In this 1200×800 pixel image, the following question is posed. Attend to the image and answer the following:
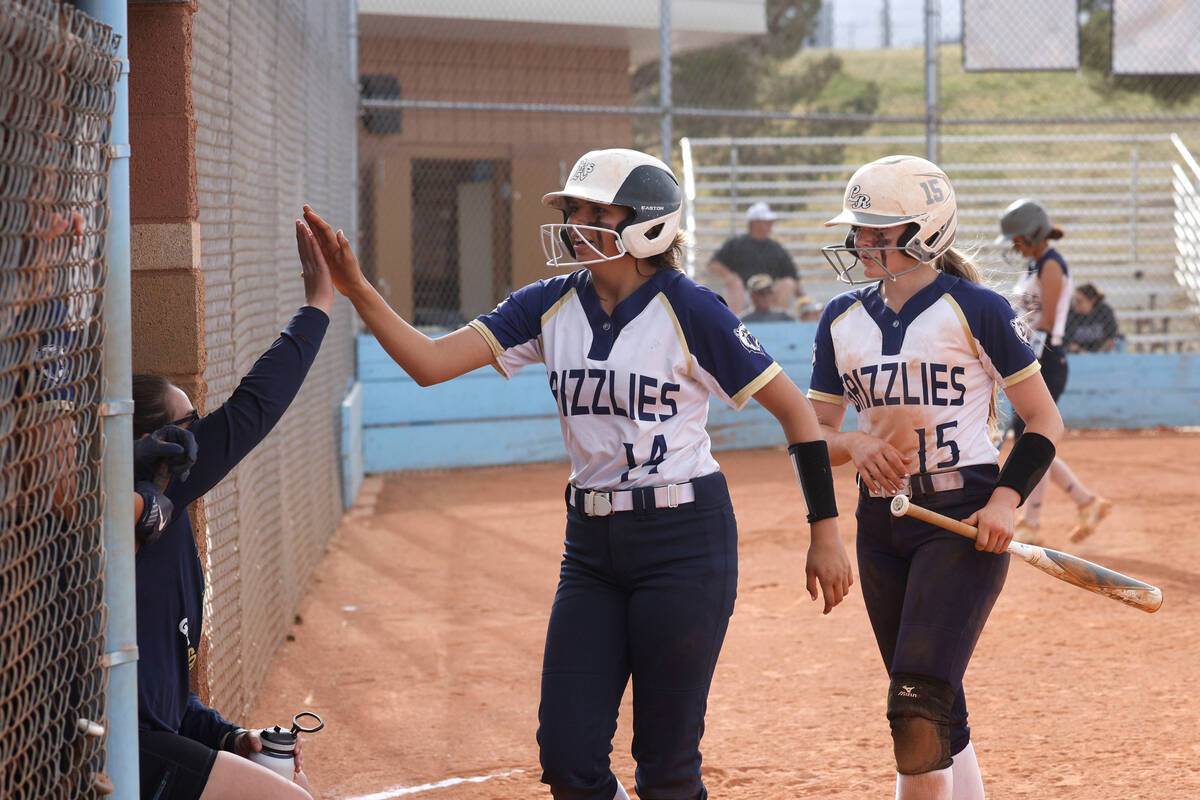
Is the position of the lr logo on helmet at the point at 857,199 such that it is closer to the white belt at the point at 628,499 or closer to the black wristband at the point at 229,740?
the white belt at the point at 628,499

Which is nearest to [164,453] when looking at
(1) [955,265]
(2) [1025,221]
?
(1) [955,265]

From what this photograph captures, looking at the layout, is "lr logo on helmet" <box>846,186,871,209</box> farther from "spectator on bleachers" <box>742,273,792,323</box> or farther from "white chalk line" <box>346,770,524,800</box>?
"spectator on bleachers" <box>742,273,792,323</box>

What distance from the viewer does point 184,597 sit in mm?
3189

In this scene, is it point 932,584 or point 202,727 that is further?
point 932,584

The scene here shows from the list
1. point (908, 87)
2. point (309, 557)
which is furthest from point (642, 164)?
point (908, 87)

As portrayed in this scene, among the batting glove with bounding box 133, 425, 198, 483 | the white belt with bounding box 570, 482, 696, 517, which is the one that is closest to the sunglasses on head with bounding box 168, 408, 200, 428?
Answer: the batting glove with bounding box 133, 425, 198, 483

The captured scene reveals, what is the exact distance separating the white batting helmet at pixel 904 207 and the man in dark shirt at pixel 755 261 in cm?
1089

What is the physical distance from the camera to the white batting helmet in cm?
404

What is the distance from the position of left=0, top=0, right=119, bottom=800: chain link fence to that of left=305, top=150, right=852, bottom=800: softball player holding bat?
0.79m

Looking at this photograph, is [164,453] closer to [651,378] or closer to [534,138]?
[651,378]

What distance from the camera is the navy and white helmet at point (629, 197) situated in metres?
3.56

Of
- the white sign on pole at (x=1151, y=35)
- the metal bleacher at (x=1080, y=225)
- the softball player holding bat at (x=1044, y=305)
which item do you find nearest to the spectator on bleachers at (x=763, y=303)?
the metal bleacher at (x=1080, y=225)

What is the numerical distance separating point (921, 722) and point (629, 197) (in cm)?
165

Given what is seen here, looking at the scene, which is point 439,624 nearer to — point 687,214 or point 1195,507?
point 1195,507
